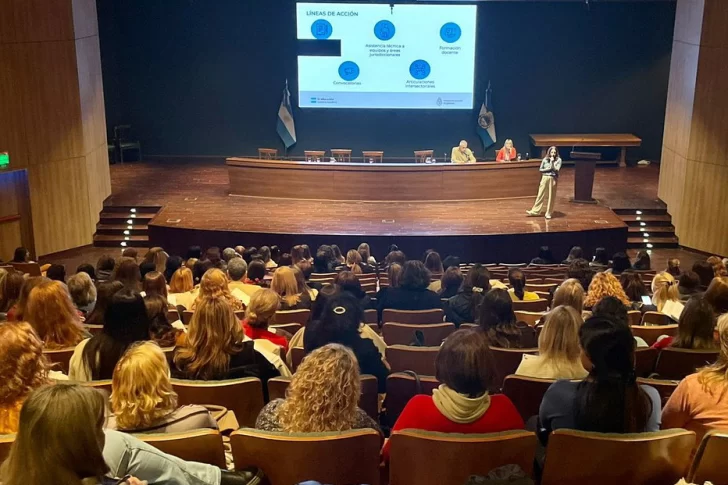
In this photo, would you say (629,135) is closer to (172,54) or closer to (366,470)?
(172,54)

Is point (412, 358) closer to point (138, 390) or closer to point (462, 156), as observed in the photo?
point (138, 390)

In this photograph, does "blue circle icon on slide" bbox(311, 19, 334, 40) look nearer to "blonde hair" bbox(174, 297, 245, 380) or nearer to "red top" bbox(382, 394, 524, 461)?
"blonde hair" bbox(174, 297, 245, 380)

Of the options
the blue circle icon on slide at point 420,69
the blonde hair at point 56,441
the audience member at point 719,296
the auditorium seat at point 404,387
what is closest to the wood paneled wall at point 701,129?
the blue circle icon on slide at point 420,69

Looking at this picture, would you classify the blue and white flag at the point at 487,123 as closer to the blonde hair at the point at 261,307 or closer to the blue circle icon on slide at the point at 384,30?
the blue circle icon on slide at the point at 384,30

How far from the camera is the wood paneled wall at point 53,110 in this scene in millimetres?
10227

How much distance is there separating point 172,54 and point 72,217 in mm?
6105

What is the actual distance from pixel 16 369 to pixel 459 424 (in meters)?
1.73

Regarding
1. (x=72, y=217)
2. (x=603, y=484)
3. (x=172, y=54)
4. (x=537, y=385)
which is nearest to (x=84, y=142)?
(x=72, y=217)

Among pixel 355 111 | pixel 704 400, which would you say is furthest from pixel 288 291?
pixel 355 111

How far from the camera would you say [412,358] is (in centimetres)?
428

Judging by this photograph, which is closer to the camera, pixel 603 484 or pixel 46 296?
pixel 603 484

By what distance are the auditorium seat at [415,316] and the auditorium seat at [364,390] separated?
1.88m

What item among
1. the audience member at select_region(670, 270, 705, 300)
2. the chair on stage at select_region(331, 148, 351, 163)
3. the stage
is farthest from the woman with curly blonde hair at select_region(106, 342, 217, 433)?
the chair on stage at select_region(331, 148, 351, 163)

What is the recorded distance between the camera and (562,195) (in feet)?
43.4
